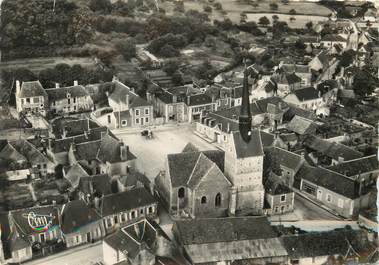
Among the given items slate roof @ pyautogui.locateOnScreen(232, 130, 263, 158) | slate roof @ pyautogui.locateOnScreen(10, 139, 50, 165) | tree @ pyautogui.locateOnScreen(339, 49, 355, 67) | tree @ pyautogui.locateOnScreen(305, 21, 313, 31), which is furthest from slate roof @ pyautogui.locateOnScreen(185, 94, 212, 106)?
tree @ pyautogui.locateOnScreen(305, 21, 313, 31)

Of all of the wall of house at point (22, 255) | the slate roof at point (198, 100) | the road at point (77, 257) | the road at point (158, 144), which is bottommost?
the road at point (77, 257)

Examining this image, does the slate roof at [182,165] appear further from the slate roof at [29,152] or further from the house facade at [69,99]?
the house facade at [69,99]

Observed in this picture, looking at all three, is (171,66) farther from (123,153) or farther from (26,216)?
(26,216)

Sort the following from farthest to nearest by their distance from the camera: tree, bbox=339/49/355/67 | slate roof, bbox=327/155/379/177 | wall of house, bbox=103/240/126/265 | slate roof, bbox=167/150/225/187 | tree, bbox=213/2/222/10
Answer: tree, bbox=213/2/222/10 < tree, bbox=339/49/355/67 < slate roof, bbox=327/155/379/177 < slate roof, bbox=167/150/225/187 < wall of house, bbox=103/240/126/265

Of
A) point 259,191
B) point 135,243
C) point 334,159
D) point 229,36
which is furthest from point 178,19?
point 135,243

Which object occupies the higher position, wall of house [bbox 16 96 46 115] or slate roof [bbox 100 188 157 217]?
wall of house [bbox 16 96 46 115]

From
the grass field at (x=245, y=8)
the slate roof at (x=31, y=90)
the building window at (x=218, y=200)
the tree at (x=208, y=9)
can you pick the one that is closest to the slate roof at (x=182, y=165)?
the building window at (x=218, y=200)

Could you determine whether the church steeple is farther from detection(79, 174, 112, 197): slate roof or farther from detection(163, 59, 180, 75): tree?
detection(163, 59, 180, 75): tree
